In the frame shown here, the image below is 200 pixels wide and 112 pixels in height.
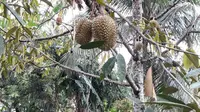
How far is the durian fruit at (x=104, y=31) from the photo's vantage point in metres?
0.55

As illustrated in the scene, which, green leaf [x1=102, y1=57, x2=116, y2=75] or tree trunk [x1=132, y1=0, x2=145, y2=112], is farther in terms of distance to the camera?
tree trunk [x1=132, y1=0, x2=145, y2=112]

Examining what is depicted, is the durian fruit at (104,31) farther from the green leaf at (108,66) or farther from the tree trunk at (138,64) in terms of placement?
the tree trunk at (138,64)

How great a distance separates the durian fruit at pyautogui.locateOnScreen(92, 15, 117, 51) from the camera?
549 millimetres

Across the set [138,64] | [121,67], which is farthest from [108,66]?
[138,64]

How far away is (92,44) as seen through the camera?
1.70ft

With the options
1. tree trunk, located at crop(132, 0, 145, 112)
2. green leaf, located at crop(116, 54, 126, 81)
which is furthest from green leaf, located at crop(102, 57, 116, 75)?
tree trunk, located at crop(132, 0, 145, 112)

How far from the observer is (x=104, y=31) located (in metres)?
0.55

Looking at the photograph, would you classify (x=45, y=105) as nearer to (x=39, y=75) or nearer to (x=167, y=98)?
(x=39, y=75)

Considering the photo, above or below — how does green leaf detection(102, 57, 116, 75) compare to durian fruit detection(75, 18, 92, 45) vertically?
below

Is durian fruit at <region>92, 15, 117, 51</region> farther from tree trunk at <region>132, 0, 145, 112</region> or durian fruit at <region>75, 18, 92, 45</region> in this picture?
tree trunk at <region>132, 0, 145, 112</region>

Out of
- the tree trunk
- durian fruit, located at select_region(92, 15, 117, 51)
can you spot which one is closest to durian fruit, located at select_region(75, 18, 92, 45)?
durian fruit, located at select_region(92, 15, 117, 51)

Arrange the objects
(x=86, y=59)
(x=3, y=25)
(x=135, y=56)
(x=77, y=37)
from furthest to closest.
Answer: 1. (x=86, y=59)
2. (x=3, y=25)
3. (x=135, y=56)
4. (x=77, y=37)

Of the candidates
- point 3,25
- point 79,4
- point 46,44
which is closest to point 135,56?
point 79,4

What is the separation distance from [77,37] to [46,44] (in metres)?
1.00
